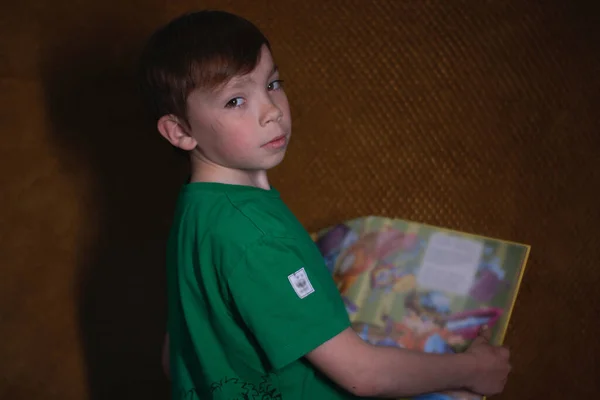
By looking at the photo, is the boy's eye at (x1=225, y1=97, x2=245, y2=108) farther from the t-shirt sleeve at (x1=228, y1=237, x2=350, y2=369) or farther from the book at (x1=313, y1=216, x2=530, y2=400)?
the book at (x1=313, y1=216, x2=530, y2=400)

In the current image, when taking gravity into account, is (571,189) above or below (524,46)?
below

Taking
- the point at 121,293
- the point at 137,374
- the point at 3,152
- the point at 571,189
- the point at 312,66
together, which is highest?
the point at 3,152

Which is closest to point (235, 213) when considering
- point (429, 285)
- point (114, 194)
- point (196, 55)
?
point (196, 55)

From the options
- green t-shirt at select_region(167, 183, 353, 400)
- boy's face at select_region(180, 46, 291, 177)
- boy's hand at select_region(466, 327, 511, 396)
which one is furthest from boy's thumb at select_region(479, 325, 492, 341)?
boy's face at select_region(180, 46, 291, 177)

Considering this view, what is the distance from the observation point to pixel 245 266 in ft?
1.93

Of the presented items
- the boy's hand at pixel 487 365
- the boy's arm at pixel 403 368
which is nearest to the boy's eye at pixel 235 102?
the boy's arm at pixel 403 368

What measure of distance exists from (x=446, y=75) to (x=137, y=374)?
0.66 meters

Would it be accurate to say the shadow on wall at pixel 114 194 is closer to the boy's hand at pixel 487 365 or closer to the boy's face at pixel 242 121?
the boy's face at pixel 242 121

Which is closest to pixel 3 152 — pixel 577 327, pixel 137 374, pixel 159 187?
pixel 159 187

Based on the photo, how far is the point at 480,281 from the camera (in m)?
0.75

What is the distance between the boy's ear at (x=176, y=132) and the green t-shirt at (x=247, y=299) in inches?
1.9

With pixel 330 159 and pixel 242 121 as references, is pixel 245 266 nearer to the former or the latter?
pixel 242 121

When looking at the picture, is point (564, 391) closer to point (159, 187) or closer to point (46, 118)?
point (159, 187)

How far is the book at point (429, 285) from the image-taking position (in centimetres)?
73
